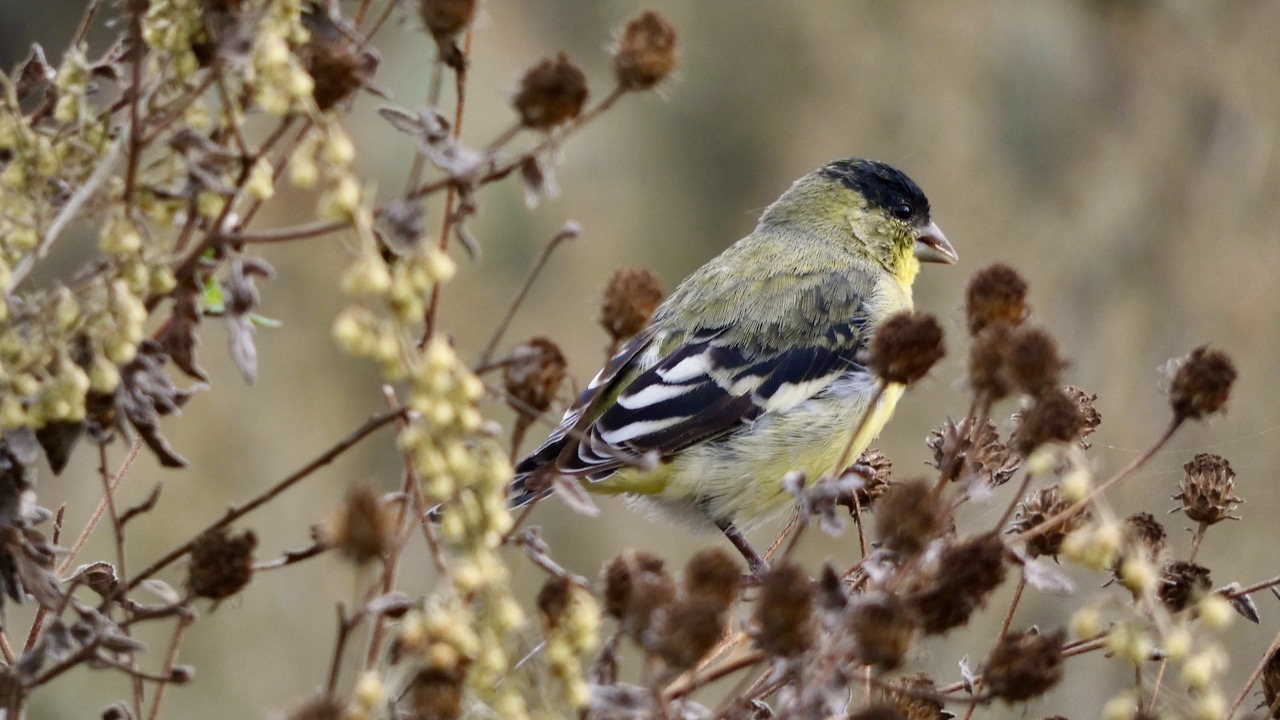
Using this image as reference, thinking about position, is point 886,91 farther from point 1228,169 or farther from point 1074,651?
point 1074,651

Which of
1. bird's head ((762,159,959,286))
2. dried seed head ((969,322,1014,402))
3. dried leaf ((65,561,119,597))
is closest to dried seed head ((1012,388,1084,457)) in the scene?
dried seed head ((969,322,1014,402))

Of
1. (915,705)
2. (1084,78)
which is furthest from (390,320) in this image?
(1084,78)

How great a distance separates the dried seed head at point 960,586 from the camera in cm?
142

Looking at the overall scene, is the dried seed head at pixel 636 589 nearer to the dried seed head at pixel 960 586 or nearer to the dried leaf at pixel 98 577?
the dried seed head at pixel 960 586

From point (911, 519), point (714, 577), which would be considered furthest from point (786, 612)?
point (911, 519)

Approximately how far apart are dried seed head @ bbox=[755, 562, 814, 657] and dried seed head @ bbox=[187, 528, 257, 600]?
0.54m

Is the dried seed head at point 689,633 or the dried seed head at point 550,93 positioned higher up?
the dried seed head at point 550,93

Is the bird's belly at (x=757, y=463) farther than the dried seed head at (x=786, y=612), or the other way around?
the bird's belly at (x=757, y=463)

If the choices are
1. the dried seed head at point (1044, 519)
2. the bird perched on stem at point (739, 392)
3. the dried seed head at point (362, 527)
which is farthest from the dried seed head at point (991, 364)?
the bird perched on stem at point (739, 392)

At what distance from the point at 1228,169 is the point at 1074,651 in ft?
26.5

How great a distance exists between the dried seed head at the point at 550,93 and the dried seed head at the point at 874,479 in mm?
1066

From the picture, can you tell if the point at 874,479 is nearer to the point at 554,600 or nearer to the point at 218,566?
the point at 554,600

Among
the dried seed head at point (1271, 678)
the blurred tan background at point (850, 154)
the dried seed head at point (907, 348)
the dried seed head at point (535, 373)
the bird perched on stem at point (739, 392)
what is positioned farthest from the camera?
the blurred tan background at point (850, 154)

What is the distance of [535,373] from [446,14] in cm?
38
